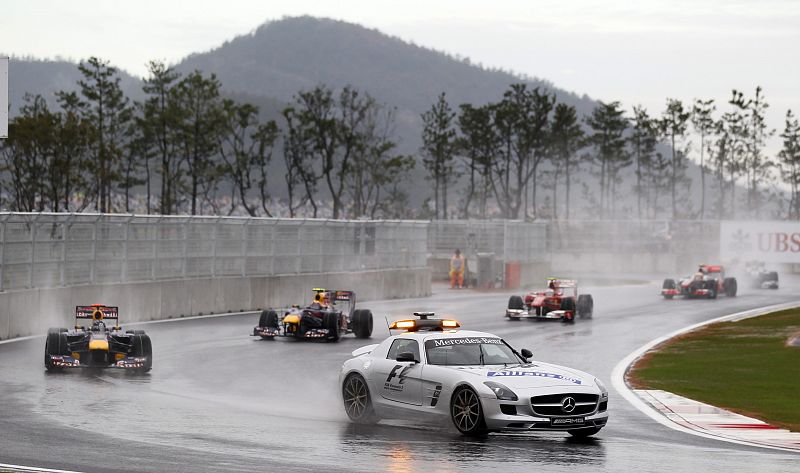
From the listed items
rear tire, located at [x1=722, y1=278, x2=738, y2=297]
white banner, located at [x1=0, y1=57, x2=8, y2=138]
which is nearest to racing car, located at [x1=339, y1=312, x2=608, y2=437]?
white banner, located at [x1=0, y1=57, x2=8, y2=138]

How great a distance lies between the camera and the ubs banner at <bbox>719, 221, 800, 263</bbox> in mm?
61875

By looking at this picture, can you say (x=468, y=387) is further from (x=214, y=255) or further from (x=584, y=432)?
(x=214, y=255)

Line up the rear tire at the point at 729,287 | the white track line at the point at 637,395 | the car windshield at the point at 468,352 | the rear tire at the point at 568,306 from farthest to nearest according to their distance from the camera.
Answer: the rear tire at the point at 729,287 → the rear tire at the point at 568,306 → the car windshield at the point at 468,352 → the white track line at the point at 637,395

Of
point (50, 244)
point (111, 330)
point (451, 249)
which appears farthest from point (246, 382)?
point (451, 249)

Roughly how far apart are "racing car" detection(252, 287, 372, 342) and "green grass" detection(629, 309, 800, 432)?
6.70 meters

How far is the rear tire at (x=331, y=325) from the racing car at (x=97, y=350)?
702 cm

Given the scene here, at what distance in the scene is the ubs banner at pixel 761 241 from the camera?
61.9 m

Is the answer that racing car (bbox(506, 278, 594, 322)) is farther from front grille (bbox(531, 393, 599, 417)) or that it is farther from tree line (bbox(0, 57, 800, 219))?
tree line (bbox(0, 57, 800, 219))

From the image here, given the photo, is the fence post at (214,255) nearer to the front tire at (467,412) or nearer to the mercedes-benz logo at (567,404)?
the front tire at (467,412)

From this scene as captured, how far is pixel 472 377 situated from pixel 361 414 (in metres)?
2.15

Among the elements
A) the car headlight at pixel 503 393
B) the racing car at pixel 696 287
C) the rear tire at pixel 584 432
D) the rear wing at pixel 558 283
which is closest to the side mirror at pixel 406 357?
the car headlight at pixel 503 393

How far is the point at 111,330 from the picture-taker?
72.4 feet

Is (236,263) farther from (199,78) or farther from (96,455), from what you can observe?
(199,78)

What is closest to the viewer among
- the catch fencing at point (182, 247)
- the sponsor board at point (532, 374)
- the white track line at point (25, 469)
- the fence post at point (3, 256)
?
the white track line at point (25, 469)
